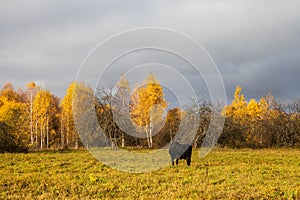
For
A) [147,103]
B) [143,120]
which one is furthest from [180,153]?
[147,103]

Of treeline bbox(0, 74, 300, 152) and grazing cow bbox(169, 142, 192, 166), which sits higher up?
treeline bbox(0, 74, 300, 152)

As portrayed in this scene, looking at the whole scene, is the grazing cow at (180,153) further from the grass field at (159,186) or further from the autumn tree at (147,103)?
the grass field at (159,186)

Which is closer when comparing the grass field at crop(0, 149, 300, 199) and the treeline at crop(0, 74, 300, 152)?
the grass field at crop(0, 149, 300, 199)

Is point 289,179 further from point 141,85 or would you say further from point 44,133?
point 44,133

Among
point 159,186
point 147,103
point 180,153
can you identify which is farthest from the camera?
point 147,103

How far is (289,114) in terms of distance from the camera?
46875 millimetres

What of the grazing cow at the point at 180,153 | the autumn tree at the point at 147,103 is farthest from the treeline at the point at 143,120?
the grazing cow at the point at 180,153

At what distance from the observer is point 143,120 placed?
60.8 ft

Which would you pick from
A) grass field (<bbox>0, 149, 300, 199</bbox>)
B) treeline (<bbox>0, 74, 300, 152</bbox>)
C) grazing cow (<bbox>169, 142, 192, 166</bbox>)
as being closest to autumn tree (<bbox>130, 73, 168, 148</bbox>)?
treeline (<bbox>0, 74, 300, 152</bbox>)

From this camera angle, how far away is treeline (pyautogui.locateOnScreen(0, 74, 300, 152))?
19594 mm

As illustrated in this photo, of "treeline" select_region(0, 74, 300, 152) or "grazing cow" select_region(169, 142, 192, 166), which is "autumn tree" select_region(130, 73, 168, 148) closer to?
"treeline" select_region(0, 74, 300, 152)

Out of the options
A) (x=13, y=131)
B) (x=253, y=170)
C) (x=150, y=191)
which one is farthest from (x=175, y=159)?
(x=13, y=131)

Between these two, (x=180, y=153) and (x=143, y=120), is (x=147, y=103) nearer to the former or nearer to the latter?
(x=143, y=120)

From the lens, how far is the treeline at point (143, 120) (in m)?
19.6
